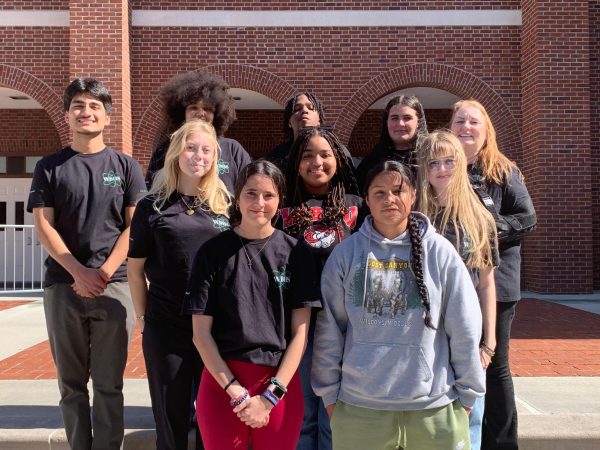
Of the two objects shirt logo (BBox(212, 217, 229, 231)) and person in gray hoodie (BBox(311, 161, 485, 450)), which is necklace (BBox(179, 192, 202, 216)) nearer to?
shirt logo (BBox(212, 217, 229, 231))

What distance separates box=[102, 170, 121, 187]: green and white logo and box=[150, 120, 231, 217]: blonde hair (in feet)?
1.19

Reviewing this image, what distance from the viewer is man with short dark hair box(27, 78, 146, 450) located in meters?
3.41

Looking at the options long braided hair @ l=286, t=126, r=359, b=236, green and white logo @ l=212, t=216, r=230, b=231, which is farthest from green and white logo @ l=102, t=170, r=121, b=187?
long braided hair @ l=286, t=126, r=359, b=236

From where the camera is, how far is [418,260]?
8.17 ft

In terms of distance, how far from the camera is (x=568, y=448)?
3.98 m

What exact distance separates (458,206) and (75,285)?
6.51ft

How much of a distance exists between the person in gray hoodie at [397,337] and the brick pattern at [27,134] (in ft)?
43.6

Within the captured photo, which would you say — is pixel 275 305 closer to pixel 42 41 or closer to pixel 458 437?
pixel 458 437

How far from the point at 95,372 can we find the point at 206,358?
118 cm

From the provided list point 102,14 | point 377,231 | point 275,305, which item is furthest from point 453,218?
point 102,14

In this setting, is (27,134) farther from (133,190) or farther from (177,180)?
(177,180)

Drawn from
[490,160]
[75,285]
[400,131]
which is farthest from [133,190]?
[490,160]

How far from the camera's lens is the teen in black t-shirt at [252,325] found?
2.53 metres

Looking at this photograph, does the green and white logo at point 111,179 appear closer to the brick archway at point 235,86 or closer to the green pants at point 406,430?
the green pants at point 406,430
